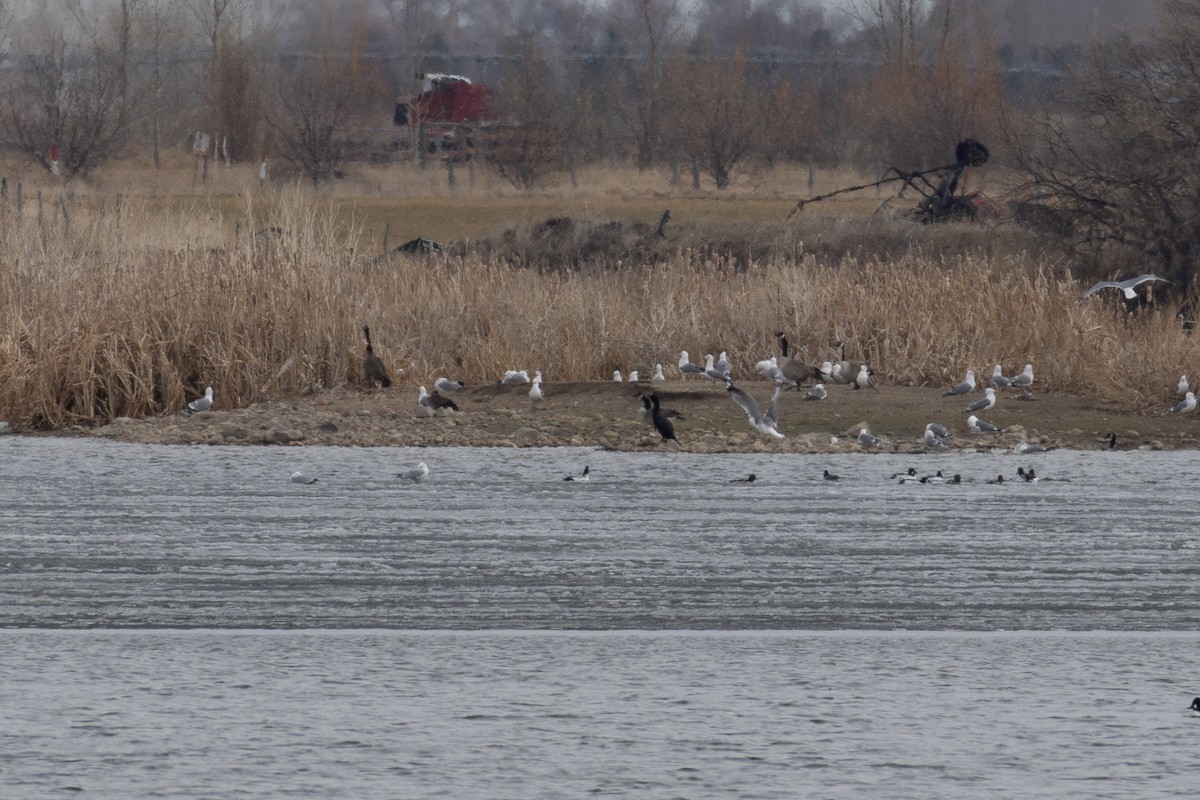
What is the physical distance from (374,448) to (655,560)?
5.15m

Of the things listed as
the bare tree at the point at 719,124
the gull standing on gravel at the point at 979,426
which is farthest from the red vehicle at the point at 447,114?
the gull standing on gravel at the point at 979,426

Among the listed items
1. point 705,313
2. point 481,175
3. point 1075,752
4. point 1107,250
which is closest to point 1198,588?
point 1075,752

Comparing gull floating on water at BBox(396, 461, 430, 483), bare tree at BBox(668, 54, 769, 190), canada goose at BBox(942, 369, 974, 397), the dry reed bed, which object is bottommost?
gull floating on water at BBox(396, 461, 430, 483)

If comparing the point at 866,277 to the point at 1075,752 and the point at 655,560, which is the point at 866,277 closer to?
the point at 655,560

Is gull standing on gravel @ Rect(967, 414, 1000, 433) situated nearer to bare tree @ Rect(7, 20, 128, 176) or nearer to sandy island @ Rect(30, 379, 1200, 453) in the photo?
sandy island @ Rect(30, 379, 1200, 453)

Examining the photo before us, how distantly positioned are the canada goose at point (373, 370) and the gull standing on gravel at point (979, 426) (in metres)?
5.01

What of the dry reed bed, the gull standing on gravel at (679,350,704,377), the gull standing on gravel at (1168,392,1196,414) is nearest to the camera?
the gull standing on gravel at (1168,392,1196,414)

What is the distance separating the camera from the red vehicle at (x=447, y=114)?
7369 cm

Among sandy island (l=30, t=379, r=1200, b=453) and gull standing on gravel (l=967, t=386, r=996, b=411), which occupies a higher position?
gull standing on gravel (l=967, t=386, r=996, b=411)

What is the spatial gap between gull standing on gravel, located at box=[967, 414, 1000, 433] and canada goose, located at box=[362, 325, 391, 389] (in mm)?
5014

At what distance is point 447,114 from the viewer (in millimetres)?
79875

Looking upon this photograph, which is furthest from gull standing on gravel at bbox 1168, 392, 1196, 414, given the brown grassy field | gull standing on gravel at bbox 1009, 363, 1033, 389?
gull standing on gravel at bbox 1009, 363, 1033, 389

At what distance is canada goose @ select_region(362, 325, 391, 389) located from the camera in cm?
1537

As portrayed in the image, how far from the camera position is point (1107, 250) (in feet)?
74.0
